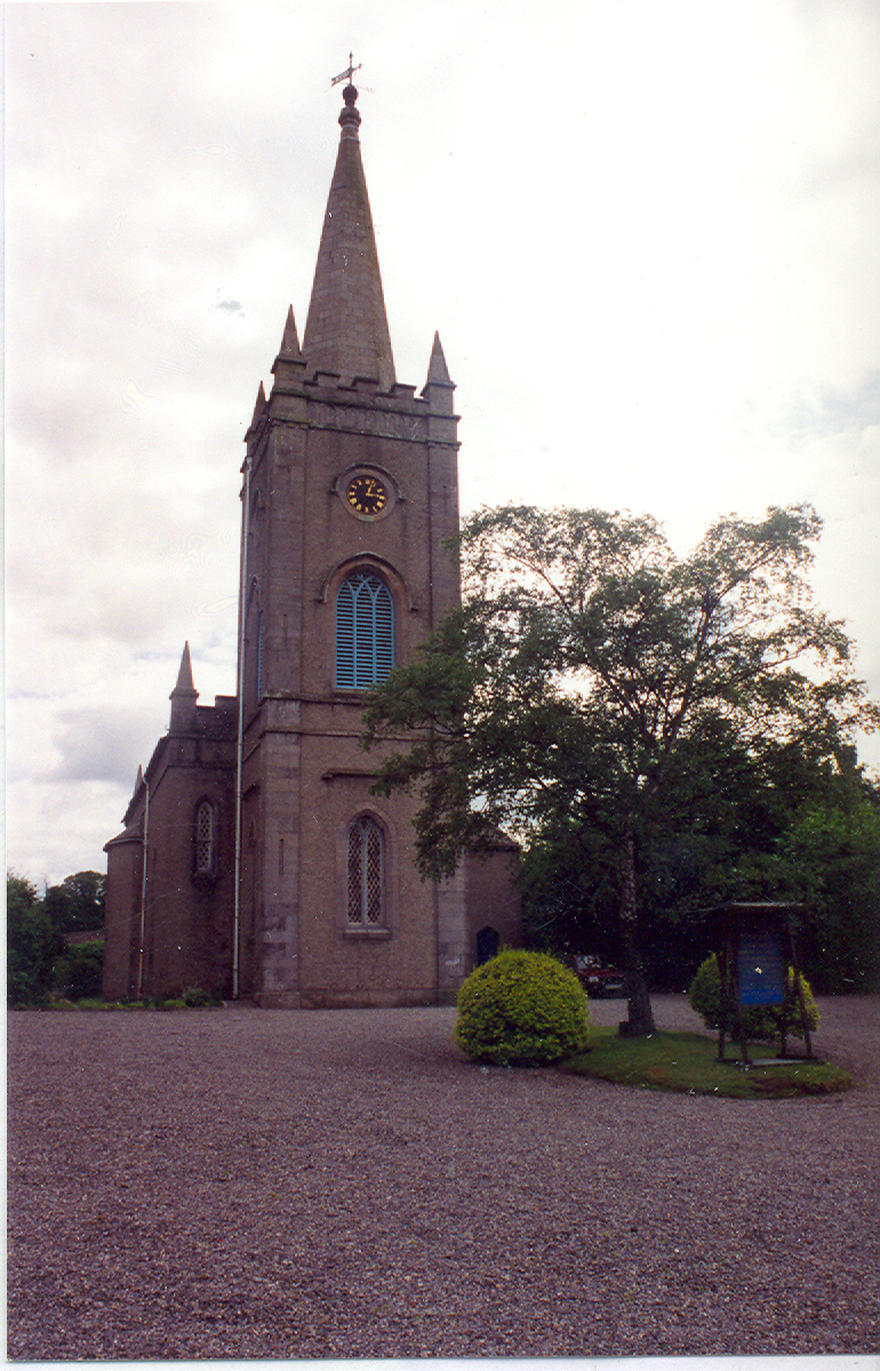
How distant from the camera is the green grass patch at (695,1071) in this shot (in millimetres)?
11688

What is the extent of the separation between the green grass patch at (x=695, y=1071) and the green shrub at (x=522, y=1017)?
407mm

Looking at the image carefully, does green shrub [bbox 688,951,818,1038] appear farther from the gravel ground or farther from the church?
the church

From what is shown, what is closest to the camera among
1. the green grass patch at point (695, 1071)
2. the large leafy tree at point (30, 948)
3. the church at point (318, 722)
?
the green grass patch at point (695, 1071)

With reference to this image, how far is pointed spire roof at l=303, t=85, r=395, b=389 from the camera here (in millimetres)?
31906

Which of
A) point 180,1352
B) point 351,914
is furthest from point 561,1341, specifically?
point 351,914

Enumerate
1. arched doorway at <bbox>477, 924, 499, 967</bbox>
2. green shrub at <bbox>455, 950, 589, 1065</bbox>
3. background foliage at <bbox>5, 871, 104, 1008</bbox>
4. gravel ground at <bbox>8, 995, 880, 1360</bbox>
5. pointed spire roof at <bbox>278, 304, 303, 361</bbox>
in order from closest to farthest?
gravel ground at <bbox>8, 995, 880, 1360</bbox> < green shrub at <bbox>455, 950, 589, 1065</bbox> < background foliage at <bbox>5, 871, 104, 1008</bbox> < pointed spire roof at <bbox>278, 304, 303, 361</bbox> < arched doorway at <bbox>477, 924, 499, 967</bbox>

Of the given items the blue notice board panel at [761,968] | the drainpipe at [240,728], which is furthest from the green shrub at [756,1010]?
the drainpipe at [240,728]

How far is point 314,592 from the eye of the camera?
28.4 metres

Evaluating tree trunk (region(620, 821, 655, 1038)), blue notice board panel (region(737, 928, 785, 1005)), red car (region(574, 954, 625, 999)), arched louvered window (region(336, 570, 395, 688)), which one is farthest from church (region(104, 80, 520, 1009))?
blue notice board panel (region(737, 928, 785, 1005))

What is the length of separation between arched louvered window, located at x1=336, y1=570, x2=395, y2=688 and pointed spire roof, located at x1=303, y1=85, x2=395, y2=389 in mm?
6858

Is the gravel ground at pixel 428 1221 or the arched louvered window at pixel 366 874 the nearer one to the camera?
the gravel ground at pixel 428 1221

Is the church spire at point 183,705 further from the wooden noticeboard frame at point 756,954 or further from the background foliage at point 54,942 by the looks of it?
the wooden noticeboard frame at point 756,954

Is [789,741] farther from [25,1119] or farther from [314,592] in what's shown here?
[314,592]

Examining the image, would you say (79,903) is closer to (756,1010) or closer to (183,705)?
(183,705)
